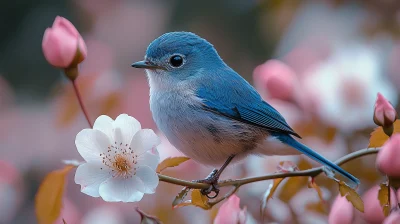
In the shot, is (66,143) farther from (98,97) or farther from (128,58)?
(98,97)

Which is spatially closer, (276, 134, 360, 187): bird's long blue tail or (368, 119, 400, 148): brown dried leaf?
(368, 119, 400, 148): brown dried leaf

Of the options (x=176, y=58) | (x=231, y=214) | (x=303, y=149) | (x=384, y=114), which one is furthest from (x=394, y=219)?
(x=176, y=58)

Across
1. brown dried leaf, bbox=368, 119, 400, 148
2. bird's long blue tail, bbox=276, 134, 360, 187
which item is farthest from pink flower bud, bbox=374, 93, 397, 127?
bird's long blue tail, bbox=276, 134, 360, 187

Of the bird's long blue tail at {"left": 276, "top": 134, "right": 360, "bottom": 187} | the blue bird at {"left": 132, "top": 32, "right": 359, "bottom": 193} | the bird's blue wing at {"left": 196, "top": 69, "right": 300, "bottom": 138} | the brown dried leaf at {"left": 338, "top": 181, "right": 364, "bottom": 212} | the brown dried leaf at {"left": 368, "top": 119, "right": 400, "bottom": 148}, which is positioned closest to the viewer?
the brown dried leaf at {"left": 338, "top": 181, "right": 364, "bottom": 212}

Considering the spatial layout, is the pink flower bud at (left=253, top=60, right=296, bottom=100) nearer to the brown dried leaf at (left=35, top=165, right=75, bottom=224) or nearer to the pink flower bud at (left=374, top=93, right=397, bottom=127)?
the pink flower bud at (left=374, top=93, right=397, bottom=127)

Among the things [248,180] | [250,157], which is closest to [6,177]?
[250,157]

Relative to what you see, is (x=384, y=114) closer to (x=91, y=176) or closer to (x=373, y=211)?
(x=373, y=211)
